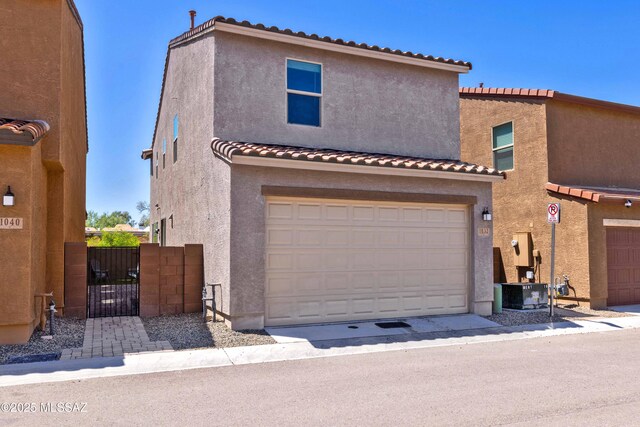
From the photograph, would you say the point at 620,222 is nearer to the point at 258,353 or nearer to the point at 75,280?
the point at 258,353

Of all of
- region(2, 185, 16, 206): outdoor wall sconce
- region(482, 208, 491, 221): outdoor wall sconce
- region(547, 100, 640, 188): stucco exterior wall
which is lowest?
region(482, 208, 491, 221): outdoor wall sconce

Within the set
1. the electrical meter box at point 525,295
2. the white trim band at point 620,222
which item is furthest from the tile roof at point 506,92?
the electrical meter box at point 525,295

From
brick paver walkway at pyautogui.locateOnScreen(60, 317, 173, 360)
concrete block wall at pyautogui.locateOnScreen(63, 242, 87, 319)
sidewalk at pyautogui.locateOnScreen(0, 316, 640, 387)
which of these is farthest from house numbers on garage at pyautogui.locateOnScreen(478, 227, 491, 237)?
concrete block wall at pyautogui.locateOnScreen(63, 242, 87, 319)

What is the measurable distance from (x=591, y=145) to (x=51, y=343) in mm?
14963

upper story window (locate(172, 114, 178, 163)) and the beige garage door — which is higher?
upper story window (locate(172, 114, 178, 163))

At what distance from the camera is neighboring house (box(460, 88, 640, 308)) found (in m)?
13.3

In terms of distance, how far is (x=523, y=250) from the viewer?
1460 centimetres

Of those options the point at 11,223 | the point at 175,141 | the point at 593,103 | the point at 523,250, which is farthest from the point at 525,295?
the point at 11,223

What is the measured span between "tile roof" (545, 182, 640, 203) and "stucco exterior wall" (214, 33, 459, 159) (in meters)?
3.06

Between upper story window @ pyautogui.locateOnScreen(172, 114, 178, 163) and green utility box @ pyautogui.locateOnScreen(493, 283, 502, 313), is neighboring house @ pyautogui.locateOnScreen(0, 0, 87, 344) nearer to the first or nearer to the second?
upper story window @ pyautogui.locateOnScreen(172, 114, 178, 163)

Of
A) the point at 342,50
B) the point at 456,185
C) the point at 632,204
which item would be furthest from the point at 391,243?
the point at 632,204

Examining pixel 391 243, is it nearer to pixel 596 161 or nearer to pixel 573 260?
pixel 573 260

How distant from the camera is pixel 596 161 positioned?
15.1m

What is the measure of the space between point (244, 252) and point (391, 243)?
3.31 m
